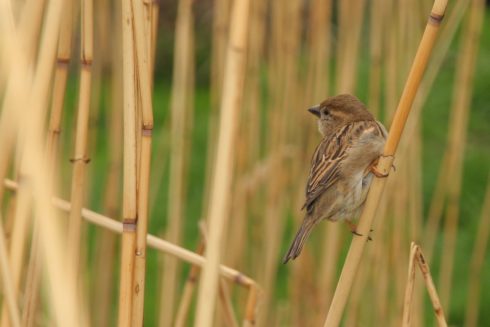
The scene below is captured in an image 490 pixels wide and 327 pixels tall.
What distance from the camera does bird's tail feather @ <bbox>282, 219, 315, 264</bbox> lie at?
2121 mm

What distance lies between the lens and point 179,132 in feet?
8.82

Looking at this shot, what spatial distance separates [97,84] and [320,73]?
709mm

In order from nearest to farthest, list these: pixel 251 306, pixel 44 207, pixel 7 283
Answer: pixel 44 207, pixel 7 283, pixel 251 306

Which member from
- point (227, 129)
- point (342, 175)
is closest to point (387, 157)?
point (227, 129)

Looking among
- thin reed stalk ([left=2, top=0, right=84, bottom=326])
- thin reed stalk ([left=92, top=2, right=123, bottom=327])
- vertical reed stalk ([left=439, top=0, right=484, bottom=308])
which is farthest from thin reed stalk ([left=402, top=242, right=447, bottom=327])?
thin reed stalk ([left=92, top=2, right=123, bottom=327])

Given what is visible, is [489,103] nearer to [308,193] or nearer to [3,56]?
[308,193]

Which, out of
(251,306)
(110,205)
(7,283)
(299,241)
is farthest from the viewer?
(110,205)

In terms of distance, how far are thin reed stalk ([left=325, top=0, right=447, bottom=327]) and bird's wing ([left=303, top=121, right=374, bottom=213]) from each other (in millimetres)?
718

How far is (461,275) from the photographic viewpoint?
12.8 feet

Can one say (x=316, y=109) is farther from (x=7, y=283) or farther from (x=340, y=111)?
(x=7, y=283)

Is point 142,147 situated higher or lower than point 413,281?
higher

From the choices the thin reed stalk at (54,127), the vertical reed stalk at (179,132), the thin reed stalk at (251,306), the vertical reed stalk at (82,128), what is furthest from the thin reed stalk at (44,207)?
the vertical reed stalk at (179,132)

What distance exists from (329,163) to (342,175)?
6 centimetres

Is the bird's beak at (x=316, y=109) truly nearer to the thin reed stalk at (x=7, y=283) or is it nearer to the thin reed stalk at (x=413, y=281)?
the thin reed stalk at (x=413, y=281)
